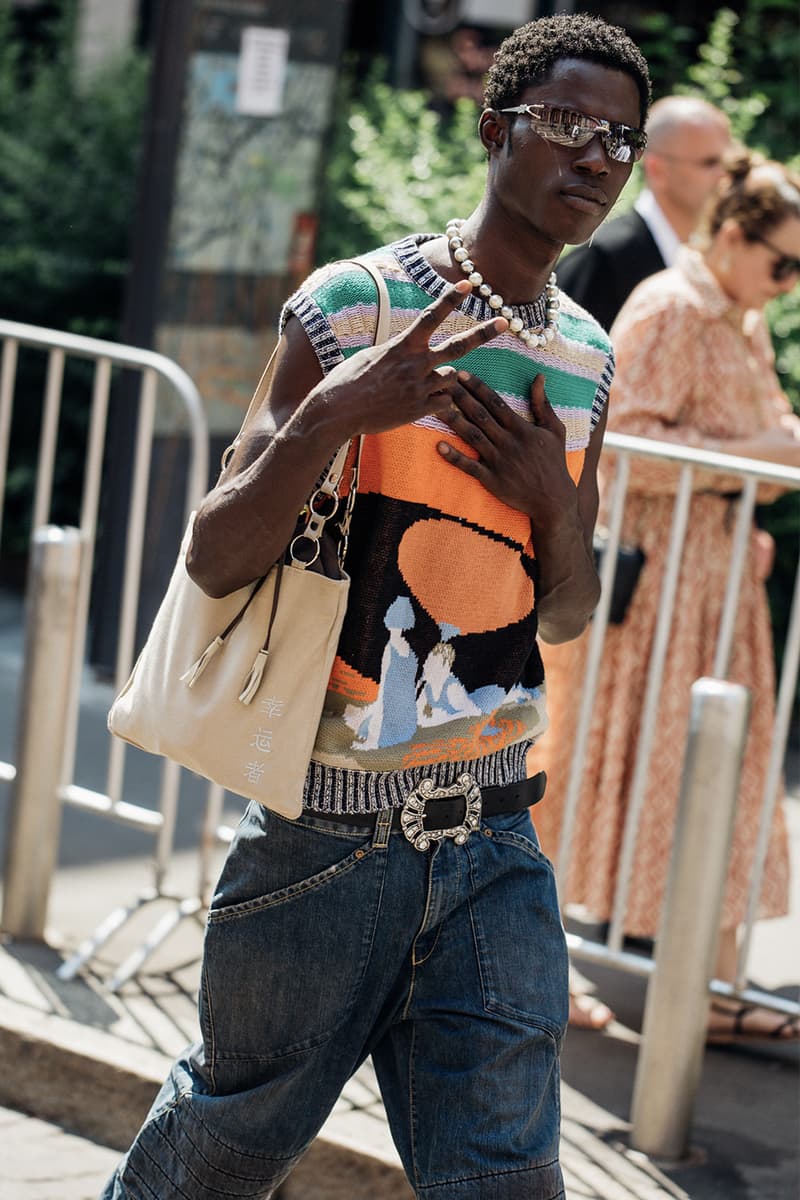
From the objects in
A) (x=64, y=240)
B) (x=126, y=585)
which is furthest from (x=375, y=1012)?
(x=64, y=240)

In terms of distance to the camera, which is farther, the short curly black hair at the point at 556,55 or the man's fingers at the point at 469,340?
the short curly black hair at the point at 556,55

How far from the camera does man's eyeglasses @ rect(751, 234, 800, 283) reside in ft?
14.3

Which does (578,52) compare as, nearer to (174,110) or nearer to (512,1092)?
(512,1092)

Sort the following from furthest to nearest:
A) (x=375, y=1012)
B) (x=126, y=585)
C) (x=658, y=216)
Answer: (x=658, y=216) → (x=126, y=585) → (x=375, y=1012)

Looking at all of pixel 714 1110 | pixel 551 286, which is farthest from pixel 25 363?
pixel 551 286

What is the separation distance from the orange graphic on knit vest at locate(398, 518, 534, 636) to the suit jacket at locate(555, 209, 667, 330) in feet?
7.93

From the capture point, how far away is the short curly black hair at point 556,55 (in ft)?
7.68

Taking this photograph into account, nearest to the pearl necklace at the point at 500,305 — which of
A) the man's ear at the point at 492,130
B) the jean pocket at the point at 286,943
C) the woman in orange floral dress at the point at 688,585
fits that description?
the man's ear at the point at 492,130

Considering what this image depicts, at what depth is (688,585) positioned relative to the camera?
430 cm

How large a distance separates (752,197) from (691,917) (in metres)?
1.81

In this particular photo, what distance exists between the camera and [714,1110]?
400 centimetres

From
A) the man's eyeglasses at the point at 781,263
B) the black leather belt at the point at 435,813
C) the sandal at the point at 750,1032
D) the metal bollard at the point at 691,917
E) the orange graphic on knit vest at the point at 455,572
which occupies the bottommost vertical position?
the sandal at the point at 750,1032

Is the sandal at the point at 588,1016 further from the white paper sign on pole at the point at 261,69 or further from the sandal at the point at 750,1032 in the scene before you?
the white paper sign on pole at the point at 261,69

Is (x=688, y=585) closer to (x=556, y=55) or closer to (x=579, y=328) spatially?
(x=579, y=328)
